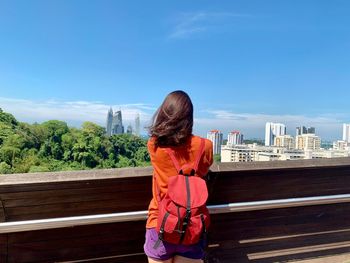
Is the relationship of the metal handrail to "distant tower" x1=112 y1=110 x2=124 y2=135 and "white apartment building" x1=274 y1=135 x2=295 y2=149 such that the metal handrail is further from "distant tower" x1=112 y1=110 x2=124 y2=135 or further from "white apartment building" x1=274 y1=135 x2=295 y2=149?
"distant tower" x1=112 y1=110 x2=124 y2=135

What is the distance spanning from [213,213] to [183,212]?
913 millimetres

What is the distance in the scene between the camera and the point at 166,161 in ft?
6.68

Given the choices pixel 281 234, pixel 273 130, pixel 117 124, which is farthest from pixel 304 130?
pixel 281 234

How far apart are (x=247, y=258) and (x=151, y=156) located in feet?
4.96

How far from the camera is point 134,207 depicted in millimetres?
2531

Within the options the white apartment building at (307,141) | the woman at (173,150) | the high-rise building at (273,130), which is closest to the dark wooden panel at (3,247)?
the woman at (173,150)

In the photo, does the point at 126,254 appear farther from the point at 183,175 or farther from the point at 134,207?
the point at 183,175

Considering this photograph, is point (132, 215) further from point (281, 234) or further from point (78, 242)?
point (281, 234)

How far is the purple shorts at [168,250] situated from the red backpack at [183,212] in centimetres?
5

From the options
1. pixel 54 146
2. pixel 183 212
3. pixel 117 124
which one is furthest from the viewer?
pixel 117 124

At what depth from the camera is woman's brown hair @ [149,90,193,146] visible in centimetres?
204

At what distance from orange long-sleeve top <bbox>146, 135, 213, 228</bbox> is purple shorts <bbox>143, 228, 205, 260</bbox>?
74 millimetres

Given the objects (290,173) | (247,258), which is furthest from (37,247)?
(290,173)

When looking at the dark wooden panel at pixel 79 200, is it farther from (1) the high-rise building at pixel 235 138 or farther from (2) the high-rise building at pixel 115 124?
(2) the high-rise building at pixel 115 124
